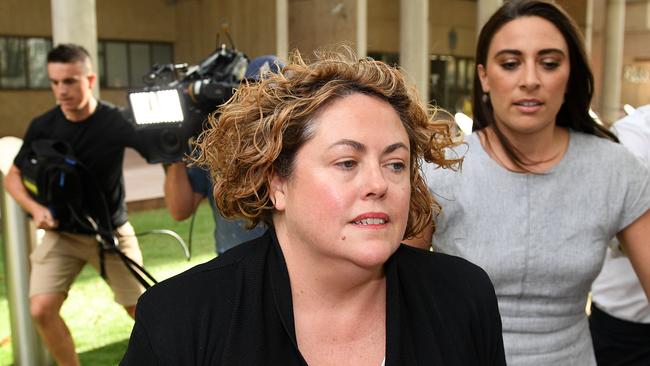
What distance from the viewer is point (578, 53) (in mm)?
1978

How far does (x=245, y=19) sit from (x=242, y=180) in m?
20.2

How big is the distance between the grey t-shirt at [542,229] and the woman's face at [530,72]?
0.47 feet

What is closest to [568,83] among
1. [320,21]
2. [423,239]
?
[423,239]

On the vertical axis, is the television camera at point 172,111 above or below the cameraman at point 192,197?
above

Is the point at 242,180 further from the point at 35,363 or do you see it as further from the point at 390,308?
the point at 35,363

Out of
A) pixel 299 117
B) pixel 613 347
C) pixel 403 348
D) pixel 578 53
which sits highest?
pixel 578 53

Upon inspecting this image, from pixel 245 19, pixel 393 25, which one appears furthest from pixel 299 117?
pixel 393 25

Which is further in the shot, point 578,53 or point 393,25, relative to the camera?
point 393,25

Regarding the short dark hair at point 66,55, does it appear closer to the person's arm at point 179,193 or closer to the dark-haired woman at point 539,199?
the person's arm at point 179,193

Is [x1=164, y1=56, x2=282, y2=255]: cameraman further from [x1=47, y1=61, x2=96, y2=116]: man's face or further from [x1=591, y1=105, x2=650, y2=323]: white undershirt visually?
[x1=591, y1=105, x2=650, y2=323]: white undershirt

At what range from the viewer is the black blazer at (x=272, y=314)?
131 centimetres

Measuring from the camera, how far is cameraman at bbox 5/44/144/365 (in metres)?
3.88

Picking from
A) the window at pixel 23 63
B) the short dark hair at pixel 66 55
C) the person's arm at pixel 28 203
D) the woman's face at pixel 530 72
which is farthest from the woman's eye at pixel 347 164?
the window at pixel 23 63

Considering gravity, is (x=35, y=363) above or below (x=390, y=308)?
below
